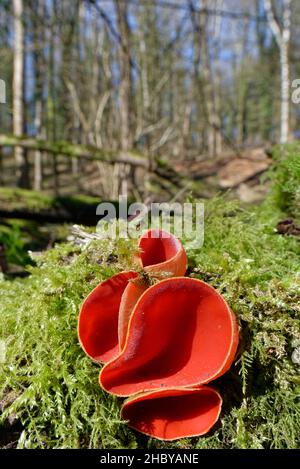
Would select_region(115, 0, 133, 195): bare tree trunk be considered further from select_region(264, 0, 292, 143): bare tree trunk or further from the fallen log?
select_region(264, 0, 292, 143): bare tree trunk

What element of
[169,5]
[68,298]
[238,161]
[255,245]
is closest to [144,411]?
[68,298]

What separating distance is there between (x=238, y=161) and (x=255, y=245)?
6.63 metres

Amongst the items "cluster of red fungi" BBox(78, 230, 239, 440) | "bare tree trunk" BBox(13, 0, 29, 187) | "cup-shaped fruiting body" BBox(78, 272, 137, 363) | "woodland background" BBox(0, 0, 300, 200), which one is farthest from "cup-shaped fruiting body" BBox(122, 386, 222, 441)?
"bare tree trunk" BBox(13, 0, 29, 187)

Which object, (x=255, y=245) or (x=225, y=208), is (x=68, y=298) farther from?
(x=225, y=208)

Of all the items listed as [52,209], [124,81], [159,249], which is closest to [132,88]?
[124,81]

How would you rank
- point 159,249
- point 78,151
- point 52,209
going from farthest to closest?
1. point 78,151
2. point 52,209
3. point 159,249

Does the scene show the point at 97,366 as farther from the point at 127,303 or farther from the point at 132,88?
the point at 132,88

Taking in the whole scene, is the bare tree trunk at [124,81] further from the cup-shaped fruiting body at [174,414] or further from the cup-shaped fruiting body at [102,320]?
the cup-shaped fruiting body at [174,414]

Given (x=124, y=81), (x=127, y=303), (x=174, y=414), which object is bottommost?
(x=174, y=414)

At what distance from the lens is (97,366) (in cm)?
114

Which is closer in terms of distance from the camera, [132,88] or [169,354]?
[169,354]

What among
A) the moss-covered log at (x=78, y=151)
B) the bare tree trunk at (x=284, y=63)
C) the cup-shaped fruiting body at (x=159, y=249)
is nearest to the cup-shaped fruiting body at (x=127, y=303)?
the cup-shaped fruiting body at (x=159, y=249)

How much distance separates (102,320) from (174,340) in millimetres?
209

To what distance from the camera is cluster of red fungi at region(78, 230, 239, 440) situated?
0.99 m
